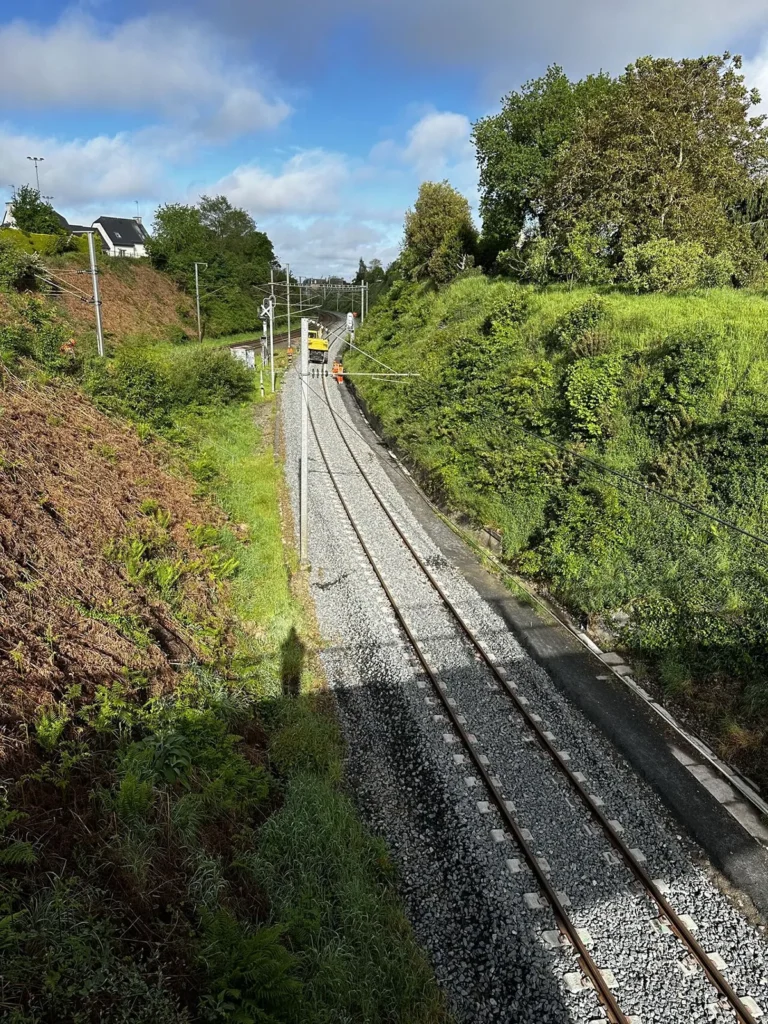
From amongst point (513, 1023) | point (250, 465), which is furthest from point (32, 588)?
point (250, 465)

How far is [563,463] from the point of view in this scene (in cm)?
1579

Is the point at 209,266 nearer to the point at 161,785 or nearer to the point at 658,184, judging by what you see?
the point at 658,184

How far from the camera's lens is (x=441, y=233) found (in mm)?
40125

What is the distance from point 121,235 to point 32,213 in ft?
102

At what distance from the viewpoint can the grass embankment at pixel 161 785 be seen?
471 cm

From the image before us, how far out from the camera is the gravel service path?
6074 mm

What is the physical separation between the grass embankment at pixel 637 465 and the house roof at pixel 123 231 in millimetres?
67483

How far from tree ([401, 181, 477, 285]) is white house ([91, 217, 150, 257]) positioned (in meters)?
43.1

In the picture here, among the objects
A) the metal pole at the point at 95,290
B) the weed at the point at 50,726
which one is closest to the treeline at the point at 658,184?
the metal pole at the point at 95,290

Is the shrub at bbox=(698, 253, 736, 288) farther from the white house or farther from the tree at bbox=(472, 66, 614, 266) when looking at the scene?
the white house

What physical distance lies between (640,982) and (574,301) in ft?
72.8

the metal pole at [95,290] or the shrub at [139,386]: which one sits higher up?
the metal pole at [95,290]

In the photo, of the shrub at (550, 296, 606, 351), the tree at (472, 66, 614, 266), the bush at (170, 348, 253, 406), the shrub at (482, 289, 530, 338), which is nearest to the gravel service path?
the shrub at (550, 296, 606, 351)

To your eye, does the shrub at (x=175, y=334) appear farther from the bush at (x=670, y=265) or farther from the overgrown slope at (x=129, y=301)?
the bush at (x=670, y=265)
